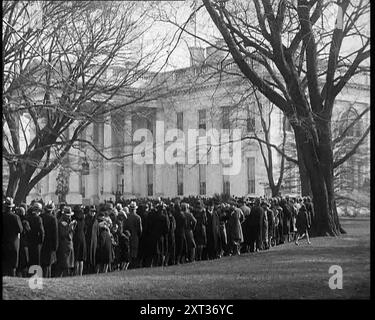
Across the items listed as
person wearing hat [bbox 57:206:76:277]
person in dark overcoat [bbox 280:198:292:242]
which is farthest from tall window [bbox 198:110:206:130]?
person wearing hat [bbox 57:206:76:277]

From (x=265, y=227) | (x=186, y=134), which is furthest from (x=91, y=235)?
(x=186, y=134)

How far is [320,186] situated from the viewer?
21156 mm

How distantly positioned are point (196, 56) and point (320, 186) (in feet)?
19.2

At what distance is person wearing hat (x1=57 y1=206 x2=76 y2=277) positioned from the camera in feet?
46.2

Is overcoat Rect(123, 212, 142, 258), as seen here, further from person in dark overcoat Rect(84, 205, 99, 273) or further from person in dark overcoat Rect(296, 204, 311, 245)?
person in dark overcoat Rect(296, 204, 311, 245)

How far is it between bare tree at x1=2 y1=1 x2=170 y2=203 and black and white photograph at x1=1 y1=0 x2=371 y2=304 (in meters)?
0.08

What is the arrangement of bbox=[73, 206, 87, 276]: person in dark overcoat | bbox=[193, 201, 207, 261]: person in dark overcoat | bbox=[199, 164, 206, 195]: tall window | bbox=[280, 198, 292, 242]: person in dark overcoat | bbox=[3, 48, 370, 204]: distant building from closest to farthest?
bbox=[73, 206, 87, 276]: person in dark overcoat < bbox=[193, 201, 207, 261]: person in dark overcoat < bbox=[280, 198, 292, 242]: person in dark overcoat < bbox=[3, 48, 370, 204]: distant building < bbox=[199, 164, 206, 195]: tall window

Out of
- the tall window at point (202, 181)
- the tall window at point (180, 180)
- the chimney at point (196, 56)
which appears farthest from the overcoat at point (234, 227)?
the tall window at point (202, 181)

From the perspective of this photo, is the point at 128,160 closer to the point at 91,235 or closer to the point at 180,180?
the point at 180,180

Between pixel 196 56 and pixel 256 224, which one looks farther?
pixel 196 56

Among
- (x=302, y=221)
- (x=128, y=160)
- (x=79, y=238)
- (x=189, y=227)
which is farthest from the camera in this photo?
(x=128, y=160)

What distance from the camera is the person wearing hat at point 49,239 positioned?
1377 centimetres
